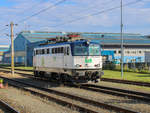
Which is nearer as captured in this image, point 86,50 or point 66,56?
point 86,50

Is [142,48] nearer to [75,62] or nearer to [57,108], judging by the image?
[75,62]

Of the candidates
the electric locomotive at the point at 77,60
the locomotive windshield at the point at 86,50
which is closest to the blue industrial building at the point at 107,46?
the electric locomotive at the point at 77,60

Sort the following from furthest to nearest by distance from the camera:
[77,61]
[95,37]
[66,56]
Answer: [95,37] → [66,56] → [77,61]

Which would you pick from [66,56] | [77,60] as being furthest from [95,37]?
[77,60]

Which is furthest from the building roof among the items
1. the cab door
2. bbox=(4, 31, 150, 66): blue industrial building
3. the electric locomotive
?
the cab door

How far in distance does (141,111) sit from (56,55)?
11.0 m

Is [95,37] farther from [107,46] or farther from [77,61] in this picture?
[77,61]

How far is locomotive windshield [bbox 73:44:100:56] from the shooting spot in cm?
1789

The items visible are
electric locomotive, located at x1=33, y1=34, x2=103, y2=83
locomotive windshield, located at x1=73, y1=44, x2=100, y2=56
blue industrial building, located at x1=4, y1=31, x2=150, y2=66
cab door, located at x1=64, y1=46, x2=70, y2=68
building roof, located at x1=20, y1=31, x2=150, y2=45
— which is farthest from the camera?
building roof, located at x1=20, y1=31, x2=150, y2=45

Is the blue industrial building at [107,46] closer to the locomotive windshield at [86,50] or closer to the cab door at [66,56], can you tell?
the locomotive windshield at [86,50]

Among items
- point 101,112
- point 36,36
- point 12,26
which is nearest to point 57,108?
point 101,112

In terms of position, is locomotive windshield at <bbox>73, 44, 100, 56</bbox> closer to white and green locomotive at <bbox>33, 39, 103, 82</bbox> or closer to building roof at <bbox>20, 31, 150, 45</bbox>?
white and green locomotive at <bbox>33, 39, 103, 82</bbox>

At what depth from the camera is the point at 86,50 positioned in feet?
59.8

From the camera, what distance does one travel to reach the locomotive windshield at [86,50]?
58.7 ft
